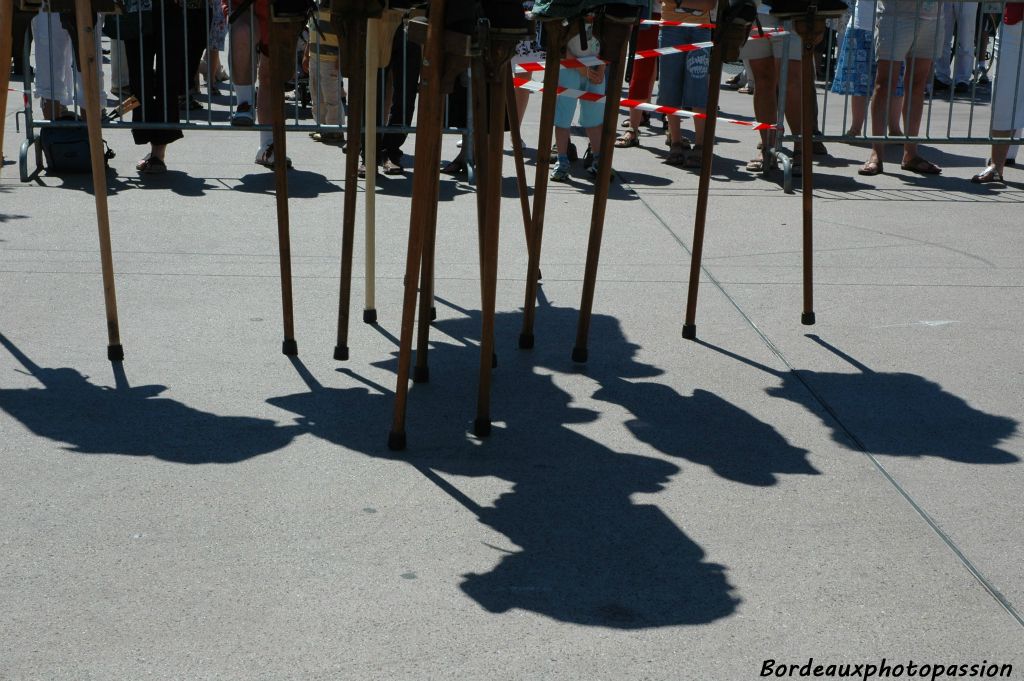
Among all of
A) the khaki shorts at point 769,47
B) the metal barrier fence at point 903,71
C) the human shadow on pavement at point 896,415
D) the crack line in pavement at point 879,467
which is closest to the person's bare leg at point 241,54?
the khaki shorts at point 769,47

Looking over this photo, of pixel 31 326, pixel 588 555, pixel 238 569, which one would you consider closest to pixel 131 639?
pixel 238 569

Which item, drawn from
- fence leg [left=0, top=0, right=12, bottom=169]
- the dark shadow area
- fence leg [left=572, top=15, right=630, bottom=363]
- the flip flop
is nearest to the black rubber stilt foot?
fence leg [left=572, top=15, right=630, bottom=363]

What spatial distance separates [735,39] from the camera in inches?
191

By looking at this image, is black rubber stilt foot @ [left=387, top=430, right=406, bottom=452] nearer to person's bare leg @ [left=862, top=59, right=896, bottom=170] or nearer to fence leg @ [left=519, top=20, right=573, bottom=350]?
fence leg @ [left=519, top=20, right=573, bottom=350]

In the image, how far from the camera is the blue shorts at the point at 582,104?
29.9 feet

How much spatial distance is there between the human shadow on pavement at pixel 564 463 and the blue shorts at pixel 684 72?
506 centimetres

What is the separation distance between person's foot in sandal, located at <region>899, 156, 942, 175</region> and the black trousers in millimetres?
5332

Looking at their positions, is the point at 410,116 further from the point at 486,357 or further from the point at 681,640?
the point at 681,640

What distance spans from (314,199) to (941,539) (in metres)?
5.38

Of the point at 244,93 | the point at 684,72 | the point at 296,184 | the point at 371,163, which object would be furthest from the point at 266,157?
the point at 371,163

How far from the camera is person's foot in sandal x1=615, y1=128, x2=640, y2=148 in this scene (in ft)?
35.1

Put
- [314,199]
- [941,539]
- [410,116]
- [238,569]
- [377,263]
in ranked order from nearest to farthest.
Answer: [238,569] < [941,539] < [377,263] < [314,199] < [410,116]

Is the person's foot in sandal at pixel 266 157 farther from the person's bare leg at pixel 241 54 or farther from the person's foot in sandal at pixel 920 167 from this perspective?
the person's foot in sandal at pixel 920 167

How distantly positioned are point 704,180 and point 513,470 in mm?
1821
